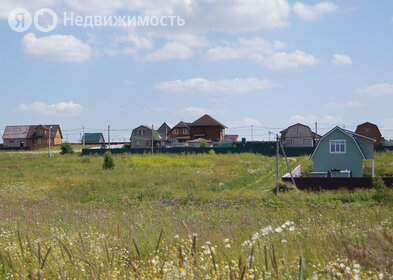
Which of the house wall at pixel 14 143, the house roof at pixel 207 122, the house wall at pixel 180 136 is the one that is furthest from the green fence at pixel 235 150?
the house wall at pixel 14 143

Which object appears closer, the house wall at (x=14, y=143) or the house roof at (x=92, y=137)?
the house wall at (x=14, y=143)

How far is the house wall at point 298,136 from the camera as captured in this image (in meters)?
89.8

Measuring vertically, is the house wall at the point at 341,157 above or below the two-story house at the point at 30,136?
below

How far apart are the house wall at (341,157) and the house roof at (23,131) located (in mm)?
71091

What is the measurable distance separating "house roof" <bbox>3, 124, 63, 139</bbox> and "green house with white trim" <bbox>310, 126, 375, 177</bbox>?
7112 centimetres

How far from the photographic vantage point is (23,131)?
101 meters

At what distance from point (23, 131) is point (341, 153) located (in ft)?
251

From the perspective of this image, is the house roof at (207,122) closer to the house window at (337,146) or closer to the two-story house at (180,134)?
the two-story house at (180,134)

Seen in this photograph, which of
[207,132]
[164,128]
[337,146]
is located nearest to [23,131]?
[164,128]

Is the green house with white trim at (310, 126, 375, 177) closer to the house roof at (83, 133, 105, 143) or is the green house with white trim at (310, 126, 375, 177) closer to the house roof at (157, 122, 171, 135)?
the house roof at (157, 122, 171, 135)

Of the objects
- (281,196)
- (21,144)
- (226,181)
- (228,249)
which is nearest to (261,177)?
(226,181)

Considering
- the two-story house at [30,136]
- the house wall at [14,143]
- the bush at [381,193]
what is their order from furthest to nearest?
the house wall at [14,143] < the two-story house at [30,136] < the bush at [381,193]

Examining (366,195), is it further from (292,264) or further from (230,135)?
(230,135)

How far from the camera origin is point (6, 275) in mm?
4125
